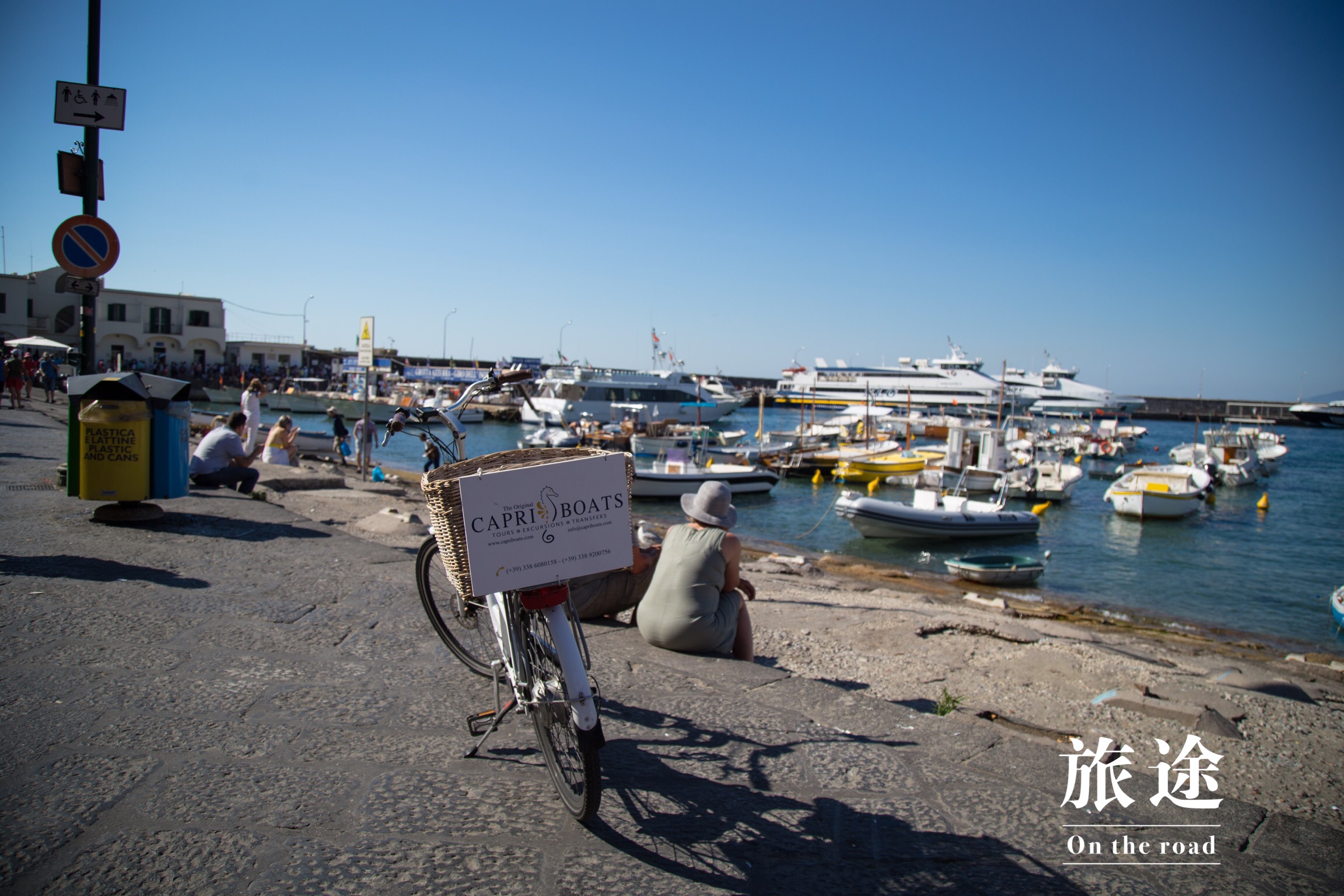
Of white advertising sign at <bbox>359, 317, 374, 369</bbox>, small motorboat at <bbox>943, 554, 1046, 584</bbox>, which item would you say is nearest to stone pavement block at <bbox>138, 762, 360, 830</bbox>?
white advertising sign at <bbox>359, 317, 374, 369</bbox>

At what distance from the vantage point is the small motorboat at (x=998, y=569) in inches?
656

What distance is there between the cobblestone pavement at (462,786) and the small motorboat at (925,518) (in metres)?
18.5

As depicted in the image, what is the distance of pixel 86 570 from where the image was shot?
5168 millimetres

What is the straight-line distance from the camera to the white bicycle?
7.93 ft

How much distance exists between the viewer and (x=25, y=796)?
8.16 ft

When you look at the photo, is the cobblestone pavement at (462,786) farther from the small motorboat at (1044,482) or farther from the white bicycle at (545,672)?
the small motorboat at (1044,482)

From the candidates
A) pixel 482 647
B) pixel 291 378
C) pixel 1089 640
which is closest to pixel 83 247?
pixel 482 647

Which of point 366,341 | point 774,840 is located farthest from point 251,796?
point 366,341

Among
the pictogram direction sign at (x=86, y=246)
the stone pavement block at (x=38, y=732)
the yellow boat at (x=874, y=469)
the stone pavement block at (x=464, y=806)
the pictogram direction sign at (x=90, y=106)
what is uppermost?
the pictogram direction sign at (x=90, y=106)

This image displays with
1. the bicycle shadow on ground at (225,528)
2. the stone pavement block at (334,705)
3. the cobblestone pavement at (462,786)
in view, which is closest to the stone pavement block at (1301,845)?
the cobblestone pavement at (462,786)

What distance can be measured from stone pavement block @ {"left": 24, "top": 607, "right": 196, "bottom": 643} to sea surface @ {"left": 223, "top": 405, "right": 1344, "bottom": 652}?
16.4 meters

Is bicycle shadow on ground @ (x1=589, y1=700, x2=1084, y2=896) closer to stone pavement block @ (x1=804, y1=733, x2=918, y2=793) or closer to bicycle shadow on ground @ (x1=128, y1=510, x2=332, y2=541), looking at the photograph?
stone pavement block @ (x1=804, y1=733, x2=918, y2=793)

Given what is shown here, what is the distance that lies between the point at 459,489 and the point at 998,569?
643 inches

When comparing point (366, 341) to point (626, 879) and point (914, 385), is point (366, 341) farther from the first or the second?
point (914, 385)
